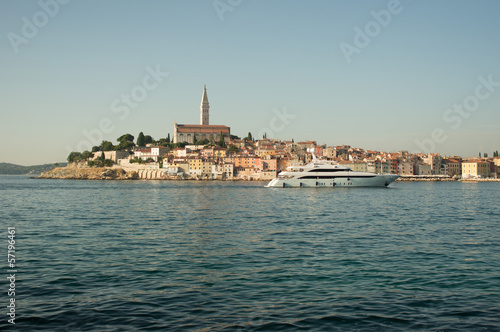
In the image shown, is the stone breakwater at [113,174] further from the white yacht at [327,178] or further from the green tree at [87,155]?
the white yacht at [327,178]

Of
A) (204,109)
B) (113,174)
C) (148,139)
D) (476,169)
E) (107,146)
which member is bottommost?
(113,174)

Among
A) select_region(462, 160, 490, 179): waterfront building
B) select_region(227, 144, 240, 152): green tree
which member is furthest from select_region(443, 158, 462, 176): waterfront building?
select_region(227, 144, 240, 152): green tree

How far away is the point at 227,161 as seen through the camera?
114 metres

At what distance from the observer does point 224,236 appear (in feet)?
50.6

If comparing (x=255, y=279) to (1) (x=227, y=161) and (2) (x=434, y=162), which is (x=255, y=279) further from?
(2) (x=434, y=162)

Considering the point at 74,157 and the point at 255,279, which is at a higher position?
the point at 74,157

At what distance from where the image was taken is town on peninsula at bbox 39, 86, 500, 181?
110m

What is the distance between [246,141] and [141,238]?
127m

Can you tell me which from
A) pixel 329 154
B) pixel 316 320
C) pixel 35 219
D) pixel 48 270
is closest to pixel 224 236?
pixel 48 270

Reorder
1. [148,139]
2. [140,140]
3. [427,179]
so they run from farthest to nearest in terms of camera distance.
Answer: [148,139]
[140,140]
[427,179]

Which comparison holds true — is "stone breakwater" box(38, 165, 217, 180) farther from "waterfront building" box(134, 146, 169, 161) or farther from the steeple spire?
the steeple spire

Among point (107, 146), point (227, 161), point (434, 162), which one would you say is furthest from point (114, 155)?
point (434, 162)

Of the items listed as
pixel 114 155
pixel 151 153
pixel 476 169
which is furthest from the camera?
pixel 114 155

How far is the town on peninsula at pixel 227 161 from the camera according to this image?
11012cm
